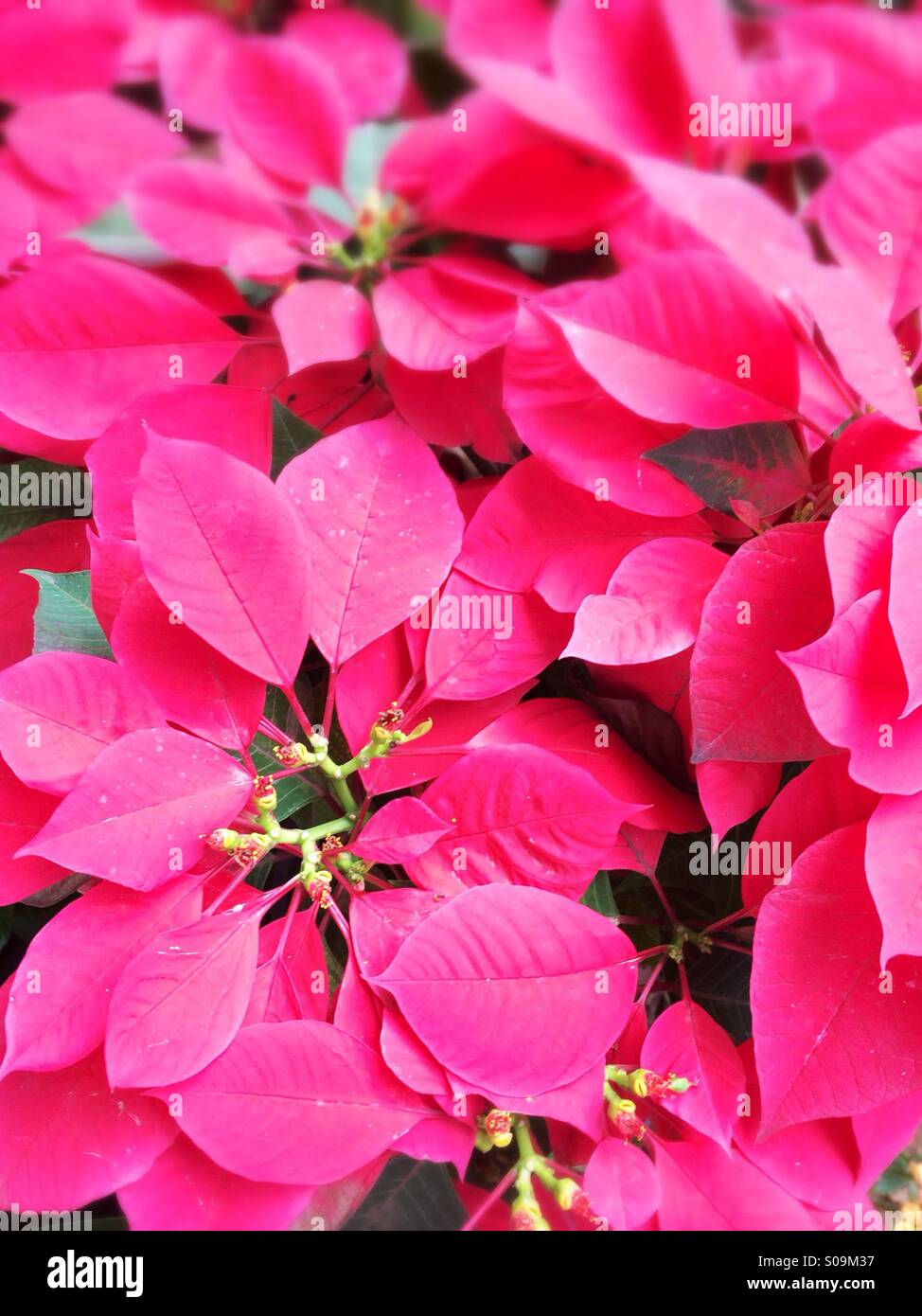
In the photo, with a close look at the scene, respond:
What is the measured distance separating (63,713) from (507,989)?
20 cm

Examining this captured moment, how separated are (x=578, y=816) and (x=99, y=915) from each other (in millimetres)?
193

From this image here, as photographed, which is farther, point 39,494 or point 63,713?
point 39,494

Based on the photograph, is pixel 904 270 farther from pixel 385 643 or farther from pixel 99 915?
pixel 99 915

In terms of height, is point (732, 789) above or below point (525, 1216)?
above

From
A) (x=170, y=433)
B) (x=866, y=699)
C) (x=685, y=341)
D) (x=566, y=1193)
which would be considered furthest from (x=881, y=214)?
(x=566, y=1193)

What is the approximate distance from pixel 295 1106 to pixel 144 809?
0.13 m

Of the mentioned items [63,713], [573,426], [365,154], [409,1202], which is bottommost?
[409,1202]

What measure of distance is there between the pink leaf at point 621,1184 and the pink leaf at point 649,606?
7.8 inches

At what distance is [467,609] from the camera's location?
1.42ft

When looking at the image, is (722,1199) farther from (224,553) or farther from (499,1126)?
(224,553)

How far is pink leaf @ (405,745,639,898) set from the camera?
401 mm

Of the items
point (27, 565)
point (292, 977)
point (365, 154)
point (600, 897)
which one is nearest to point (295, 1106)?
point (292, 977)

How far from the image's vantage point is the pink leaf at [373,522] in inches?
16.5

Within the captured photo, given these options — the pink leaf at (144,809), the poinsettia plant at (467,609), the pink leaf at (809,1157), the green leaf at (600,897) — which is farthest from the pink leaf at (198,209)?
the pink leaf at (809,1157)
